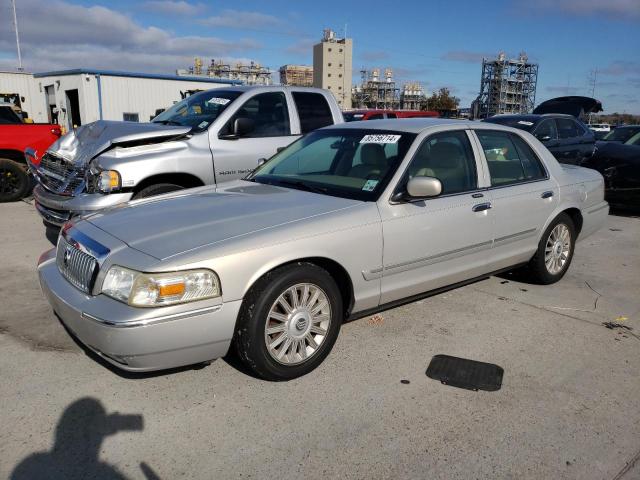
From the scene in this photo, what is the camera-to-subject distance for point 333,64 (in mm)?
137875

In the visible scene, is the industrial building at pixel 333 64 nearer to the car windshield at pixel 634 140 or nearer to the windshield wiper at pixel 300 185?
the car windshield at pixel 634 140

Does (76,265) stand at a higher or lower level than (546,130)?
lower

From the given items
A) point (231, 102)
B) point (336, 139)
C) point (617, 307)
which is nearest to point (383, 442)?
point (336, 139)

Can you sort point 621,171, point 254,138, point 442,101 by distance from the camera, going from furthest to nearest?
point 442,101 < point 621,171 < point 254,138

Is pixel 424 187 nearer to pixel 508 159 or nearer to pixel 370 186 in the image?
pixel 370 186

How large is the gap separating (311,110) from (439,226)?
3662 millimetres

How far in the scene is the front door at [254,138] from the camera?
604 centimetres

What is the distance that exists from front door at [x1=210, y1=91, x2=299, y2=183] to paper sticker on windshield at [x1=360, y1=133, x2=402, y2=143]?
2343 mm

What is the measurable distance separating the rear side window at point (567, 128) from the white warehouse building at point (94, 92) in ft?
56.3

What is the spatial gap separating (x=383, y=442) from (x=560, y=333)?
209 centimetres

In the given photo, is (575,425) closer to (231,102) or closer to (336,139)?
(336,139)

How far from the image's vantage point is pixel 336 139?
14.6ft

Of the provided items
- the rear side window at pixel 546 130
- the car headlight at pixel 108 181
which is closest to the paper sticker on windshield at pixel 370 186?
the car headlight at pixel 108 181

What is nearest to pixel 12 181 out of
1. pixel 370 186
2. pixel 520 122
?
pixel 370 186
